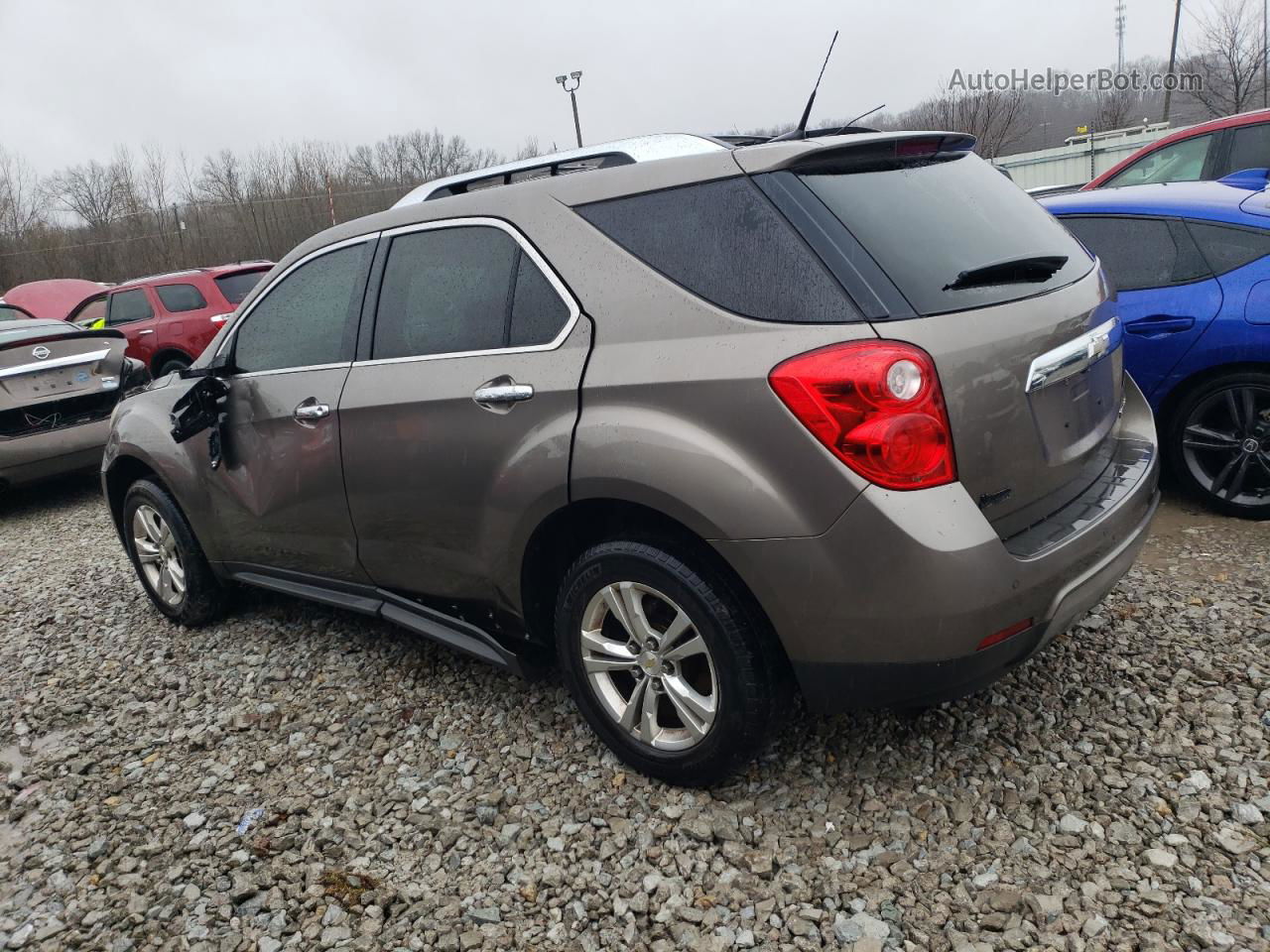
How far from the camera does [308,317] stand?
3.58 metres

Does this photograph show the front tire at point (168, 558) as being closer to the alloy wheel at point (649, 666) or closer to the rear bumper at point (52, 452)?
the alloy wheel at point (649, 666)

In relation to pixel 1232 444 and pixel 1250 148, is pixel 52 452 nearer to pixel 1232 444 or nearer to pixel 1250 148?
pixel 1232 444

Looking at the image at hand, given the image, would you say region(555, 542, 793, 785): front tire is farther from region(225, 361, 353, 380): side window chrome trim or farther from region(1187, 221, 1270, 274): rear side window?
region(1187, 221, 1270, 274): rear side window

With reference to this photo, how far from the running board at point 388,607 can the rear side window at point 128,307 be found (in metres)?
10.3

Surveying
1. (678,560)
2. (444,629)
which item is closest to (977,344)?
(678,560)

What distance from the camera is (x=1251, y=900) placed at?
215 centimetres

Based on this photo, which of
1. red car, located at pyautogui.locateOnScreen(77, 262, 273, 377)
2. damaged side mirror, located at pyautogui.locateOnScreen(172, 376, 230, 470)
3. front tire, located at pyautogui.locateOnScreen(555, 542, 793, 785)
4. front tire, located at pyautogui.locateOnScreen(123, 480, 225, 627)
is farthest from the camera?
red car, located at pyautogui.locateOnScreen(77, 262, 273, 377)

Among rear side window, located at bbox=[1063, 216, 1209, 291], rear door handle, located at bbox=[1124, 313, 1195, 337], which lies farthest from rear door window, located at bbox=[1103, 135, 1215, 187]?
rear door handle, located at bbox=[1124, 313, 1195, 337]

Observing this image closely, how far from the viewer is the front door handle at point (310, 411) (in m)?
3.35

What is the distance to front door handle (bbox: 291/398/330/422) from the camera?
11.0 feet

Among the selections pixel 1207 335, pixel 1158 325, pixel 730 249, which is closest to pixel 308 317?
pixel 730 249

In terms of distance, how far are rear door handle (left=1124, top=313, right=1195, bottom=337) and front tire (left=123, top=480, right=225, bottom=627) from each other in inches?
173

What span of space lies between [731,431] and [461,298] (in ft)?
3.71

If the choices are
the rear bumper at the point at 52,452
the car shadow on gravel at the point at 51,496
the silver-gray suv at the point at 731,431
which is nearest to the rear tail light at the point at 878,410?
the silver-gray suv at the point at 731,431
